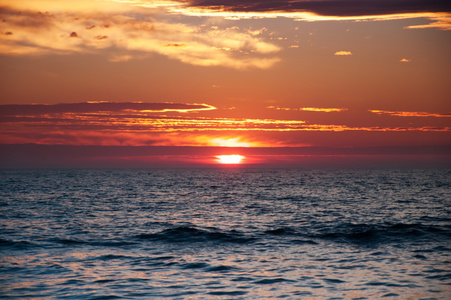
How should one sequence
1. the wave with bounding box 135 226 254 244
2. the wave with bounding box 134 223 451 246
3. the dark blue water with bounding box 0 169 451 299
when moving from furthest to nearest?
1. the wave with bounding box 135 226 254 244
2. the wave with bounding box 134 223 451 246
3. the dark blue water with bounding box 0 169 451 299

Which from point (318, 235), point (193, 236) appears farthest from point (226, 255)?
point (318, 235)

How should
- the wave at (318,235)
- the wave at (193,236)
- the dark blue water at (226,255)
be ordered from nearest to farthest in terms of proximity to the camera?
the dark blue water at (226,255)
the wave at (318,235)
the wave at (193,236)

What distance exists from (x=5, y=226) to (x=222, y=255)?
71.2 feet

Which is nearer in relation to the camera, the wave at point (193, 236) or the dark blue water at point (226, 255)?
the dark blue water at point (226, 255)

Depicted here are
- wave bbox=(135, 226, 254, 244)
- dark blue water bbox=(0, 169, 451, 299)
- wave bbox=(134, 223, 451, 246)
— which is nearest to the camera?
dark blue water bbox=(0, 169, 451, 299)

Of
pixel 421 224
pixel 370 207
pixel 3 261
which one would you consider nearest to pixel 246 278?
pixel 3 261

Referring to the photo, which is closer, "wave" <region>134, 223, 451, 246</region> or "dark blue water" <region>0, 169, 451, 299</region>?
"dark blue water" <region>0, 169, 451, 299</region>

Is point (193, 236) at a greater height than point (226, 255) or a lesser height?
lesser

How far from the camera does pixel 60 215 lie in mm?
46344

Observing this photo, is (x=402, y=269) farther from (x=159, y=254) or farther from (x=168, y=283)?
(x=159, y=254)

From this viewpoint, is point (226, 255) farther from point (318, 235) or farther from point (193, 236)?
point (318, 235)

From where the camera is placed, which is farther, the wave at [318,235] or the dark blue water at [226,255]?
the wave at [318,235]

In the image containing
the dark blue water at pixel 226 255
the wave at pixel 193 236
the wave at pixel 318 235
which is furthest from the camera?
the wave at pixel 193 236

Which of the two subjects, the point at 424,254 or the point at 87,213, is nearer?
the point at 424,254
